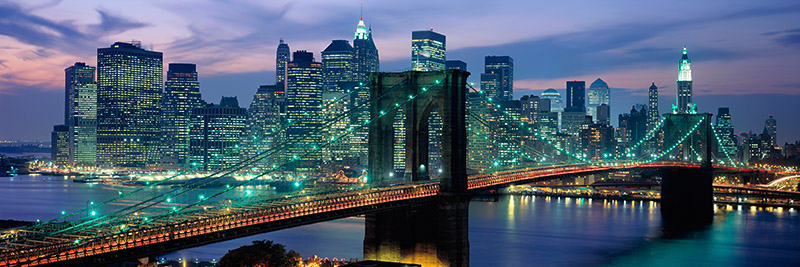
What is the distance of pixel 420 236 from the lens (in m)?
37.6

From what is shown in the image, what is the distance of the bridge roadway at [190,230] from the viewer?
21.3 meters

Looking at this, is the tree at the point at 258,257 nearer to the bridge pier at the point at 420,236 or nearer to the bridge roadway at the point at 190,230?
the bridge roadway at the point at 190,230

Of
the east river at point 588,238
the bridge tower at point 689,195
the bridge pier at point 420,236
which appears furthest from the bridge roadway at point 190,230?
the bridge tower at point 689,195

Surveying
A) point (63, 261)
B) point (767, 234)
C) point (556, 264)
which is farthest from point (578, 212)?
point (63, 261)

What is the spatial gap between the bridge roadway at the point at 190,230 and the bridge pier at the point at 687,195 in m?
46.8

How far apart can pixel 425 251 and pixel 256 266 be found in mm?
8238

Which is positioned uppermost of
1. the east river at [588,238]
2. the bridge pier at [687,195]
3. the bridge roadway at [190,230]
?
the bridge roadway at [190,230]

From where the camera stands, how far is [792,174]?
103 metres

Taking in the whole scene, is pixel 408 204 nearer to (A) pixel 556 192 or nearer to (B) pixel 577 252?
(B) pixel 577 252

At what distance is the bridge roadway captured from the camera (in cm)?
2131

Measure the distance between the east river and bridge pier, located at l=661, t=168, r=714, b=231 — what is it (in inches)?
58.4

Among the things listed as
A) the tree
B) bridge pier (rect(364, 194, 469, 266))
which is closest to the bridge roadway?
bridge pier (rect(364, 194, 469, 266))

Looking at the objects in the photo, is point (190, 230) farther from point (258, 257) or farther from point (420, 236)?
point (420, 236)

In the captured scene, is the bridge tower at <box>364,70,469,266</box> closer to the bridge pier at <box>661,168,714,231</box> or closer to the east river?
the east river
